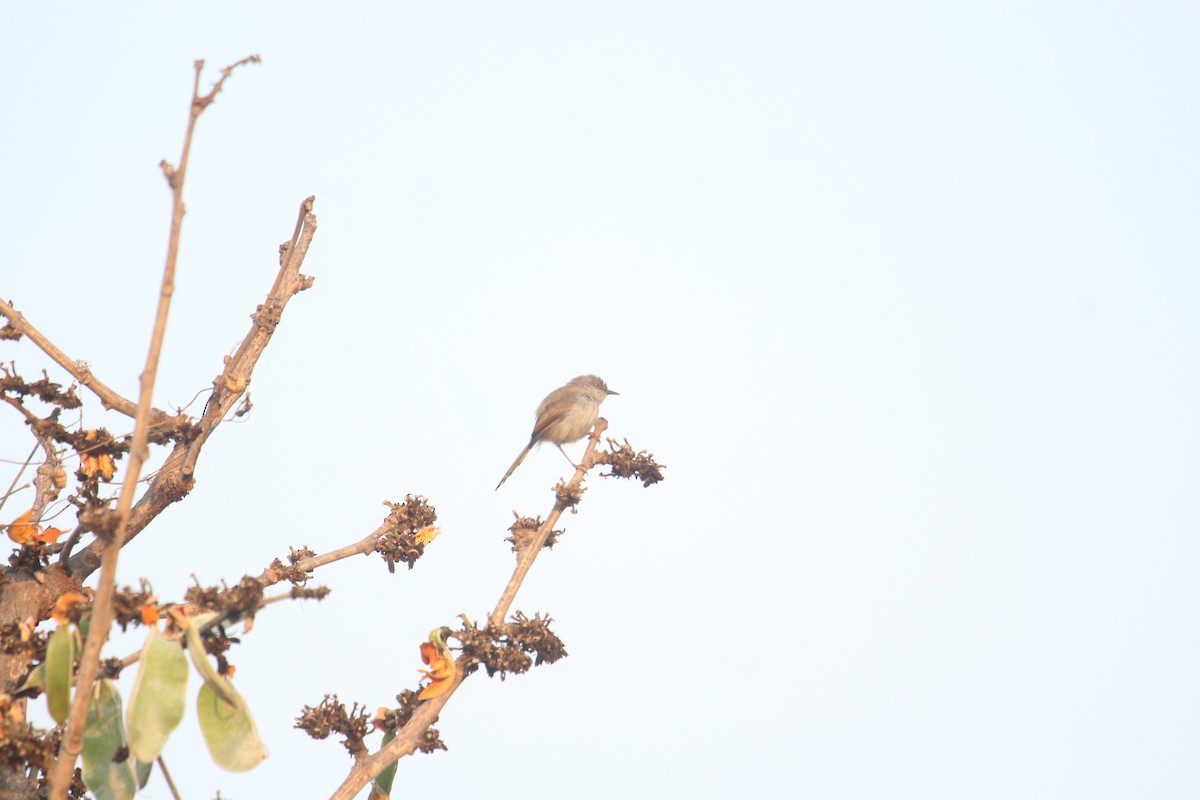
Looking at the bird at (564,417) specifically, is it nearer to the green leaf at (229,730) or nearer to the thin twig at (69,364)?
the thin twig at (69,364)

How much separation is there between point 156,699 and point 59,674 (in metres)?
0.35

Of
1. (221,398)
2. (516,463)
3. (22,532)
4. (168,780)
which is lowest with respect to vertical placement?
(168,780)

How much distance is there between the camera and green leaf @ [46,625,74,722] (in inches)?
144

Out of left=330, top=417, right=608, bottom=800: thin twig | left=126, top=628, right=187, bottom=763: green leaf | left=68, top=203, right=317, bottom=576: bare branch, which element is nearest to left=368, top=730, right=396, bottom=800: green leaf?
left=330, top=417, right=608, bottom=800: thin twig

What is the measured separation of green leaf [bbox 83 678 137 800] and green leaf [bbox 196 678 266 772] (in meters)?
0.36

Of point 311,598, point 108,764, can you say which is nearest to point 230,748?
point 108,764

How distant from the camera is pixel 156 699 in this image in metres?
3.56

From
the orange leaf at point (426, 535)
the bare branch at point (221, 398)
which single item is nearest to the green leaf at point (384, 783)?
the orange leaf at point (426, 535)

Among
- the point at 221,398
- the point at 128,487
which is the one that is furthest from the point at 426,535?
Result: the point at 128,487

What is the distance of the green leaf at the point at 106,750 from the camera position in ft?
12.8

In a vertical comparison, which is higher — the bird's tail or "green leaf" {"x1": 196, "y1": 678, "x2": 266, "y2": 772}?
the bird's tail

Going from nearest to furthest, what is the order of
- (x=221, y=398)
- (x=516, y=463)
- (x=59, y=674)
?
1. (x=59, y=674)
2. (x=221, y=398)
3. (x=516, y=463)

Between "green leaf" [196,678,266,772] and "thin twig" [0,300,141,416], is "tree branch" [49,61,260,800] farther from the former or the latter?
"thin twig" [0,300,141,416]

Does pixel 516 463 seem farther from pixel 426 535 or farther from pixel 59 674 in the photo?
pixel 59 674
